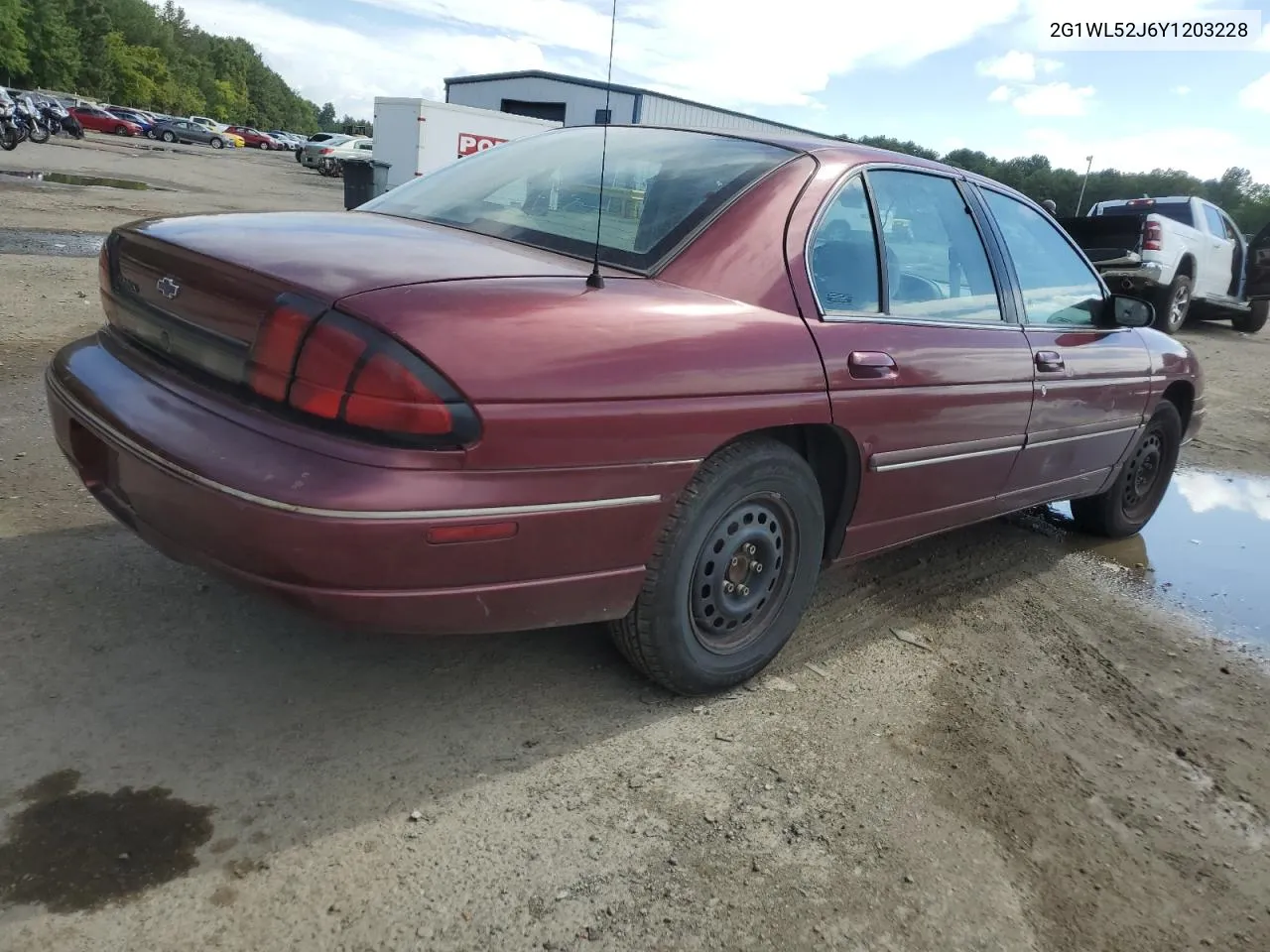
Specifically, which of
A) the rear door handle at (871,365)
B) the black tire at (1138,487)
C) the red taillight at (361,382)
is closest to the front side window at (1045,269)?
the black tire at (1138,487)

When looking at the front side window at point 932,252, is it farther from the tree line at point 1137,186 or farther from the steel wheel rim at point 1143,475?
the tree line at point 1137,186

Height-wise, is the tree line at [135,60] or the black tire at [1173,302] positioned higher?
the tree line at [135,60]

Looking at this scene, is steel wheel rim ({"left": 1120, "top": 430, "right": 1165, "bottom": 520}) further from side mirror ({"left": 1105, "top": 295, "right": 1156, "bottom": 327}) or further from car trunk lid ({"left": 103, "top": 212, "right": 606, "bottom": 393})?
car trunk lid ({"left": 103, "top": 212, "right": 606, "bottom": 393})

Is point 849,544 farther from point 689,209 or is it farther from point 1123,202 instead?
point 1123,202

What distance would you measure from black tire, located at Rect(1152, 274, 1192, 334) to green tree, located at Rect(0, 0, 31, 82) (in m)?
75.6

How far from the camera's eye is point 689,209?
8.64 feet

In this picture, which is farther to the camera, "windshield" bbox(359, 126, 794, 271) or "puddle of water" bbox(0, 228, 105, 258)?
"puddle of water" bbox(0, 228, 105, 258)

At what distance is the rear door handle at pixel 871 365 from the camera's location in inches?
107

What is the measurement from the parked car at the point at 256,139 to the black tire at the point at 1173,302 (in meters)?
74.6

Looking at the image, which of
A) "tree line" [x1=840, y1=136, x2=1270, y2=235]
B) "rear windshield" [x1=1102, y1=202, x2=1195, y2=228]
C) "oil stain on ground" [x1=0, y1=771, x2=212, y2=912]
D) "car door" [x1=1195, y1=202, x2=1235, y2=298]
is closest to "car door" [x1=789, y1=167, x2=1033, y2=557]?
"oil stain on ground" [x1=0, y1=771, x2=212, y2=912]

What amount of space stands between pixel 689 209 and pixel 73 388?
5.62ft

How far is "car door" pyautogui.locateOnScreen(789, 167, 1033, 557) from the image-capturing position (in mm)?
2756

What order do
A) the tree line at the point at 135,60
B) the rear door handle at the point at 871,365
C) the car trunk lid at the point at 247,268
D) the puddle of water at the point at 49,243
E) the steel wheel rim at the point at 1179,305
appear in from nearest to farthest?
the car trunk lid at the point at 247,268, the rear door handle at the point at 871,365, the puddle of water at the point at 49,243, the steel wheel rim at the point at 1179,305, the tree line at the point at 135,60

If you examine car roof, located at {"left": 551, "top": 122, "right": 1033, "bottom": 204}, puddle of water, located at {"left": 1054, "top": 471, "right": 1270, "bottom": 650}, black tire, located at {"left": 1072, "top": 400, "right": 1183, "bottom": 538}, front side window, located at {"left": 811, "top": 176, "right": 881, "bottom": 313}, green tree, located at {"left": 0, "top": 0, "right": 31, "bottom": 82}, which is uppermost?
green tree, located at {"left": 0, "top": 0, "right": 31, "bottom": 82}
